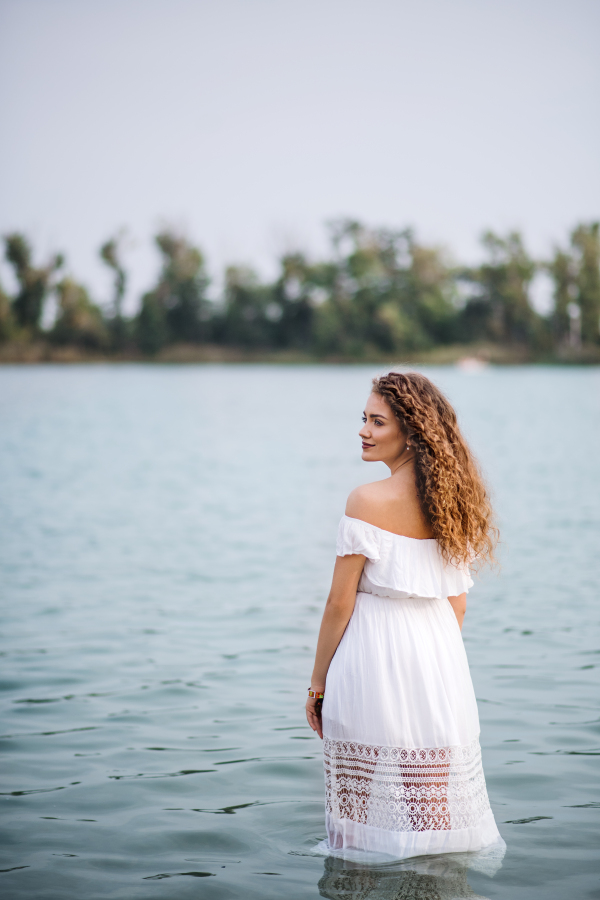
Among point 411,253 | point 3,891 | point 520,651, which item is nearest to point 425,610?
point 3,891

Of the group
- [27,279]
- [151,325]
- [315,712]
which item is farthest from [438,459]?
[151,325]

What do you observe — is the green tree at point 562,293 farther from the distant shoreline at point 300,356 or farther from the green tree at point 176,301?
the green tree at point 176,301

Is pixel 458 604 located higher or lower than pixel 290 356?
lower

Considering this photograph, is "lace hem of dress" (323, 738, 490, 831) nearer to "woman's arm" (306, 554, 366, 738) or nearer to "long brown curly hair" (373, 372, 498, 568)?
"woman's arm" (306, 554, 366, 738)

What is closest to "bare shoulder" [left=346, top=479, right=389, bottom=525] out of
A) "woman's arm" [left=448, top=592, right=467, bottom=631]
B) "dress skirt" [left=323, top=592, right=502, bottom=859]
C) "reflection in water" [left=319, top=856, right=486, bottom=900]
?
"dress skirt" [left=323, top=592, right=502, bottom=859]

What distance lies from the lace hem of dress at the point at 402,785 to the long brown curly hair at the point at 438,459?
665mm

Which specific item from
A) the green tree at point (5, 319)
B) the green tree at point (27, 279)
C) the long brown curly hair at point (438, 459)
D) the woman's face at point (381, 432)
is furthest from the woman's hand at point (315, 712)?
the green tree at point (27, 279)

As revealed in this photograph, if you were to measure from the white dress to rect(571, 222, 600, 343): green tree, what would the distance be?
83.7 m

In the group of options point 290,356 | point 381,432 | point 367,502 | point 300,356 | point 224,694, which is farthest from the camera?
point 290,356

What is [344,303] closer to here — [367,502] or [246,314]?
[246,314]

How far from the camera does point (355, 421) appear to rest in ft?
110

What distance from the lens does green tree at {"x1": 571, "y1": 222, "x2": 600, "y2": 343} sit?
269 ft

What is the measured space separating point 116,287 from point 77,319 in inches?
252

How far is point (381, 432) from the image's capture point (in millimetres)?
3166
